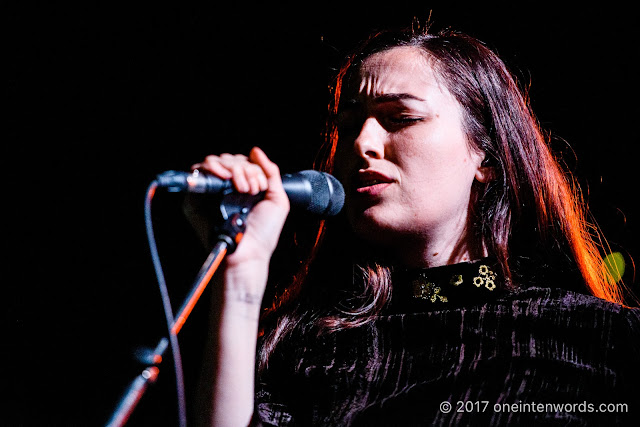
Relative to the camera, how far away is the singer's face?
1.46 metres

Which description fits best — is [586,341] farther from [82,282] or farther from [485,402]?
[82,282]

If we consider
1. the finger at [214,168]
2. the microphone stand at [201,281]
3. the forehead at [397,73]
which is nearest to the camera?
the microphone stand at [201,281]

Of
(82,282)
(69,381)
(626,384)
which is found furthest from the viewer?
(82,282)

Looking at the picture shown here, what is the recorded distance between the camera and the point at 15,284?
5.85 ft

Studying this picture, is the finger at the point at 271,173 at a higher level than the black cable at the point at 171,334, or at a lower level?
higher

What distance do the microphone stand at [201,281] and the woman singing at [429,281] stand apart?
0.05 m

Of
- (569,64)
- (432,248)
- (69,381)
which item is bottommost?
(69,381)

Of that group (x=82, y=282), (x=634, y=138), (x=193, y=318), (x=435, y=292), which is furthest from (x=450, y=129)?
(x=82, y=282)

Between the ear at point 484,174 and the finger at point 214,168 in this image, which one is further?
the ear at point 484,174

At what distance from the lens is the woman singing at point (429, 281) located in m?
1.20

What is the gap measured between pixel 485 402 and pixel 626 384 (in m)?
0.32

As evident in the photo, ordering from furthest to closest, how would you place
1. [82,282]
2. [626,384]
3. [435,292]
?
[82,282] < [435,292] < [626,384]

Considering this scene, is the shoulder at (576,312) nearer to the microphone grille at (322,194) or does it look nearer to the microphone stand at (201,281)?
the microphone grille at (322,194)

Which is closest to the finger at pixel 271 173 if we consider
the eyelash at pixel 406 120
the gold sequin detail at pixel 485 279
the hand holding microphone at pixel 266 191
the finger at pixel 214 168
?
the hand holding microphone at pixel 266 191
